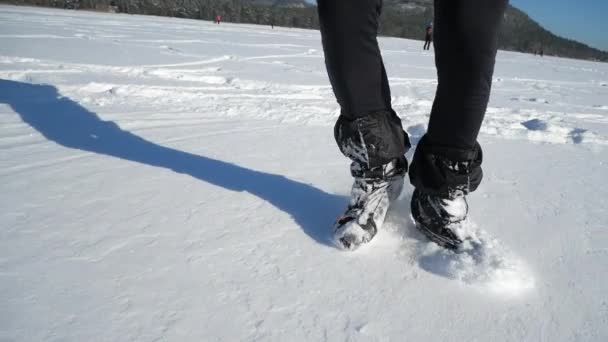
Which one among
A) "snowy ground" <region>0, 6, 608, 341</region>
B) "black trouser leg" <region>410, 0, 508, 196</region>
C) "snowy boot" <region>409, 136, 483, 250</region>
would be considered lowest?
"snowy ground" <region>0, 6, 608, 341</region>

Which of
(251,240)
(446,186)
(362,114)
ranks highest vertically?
(362,114)

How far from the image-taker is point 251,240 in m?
0.76

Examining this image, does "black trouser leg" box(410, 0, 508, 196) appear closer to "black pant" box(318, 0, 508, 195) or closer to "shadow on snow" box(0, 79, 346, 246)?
"black pant" box(318, 0, 508, 195)

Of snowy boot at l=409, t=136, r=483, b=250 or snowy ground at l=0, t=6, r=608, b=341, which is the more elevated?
snowy boot at l=409, t=136, r=483, b=250

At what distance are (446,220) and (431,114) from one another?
0.22 metres

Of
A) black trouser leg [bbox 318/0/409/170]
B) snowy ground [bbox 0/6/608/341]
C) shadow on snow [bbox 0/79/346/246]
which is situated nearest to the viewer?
snowy ground [bbox 0/6/608/341]

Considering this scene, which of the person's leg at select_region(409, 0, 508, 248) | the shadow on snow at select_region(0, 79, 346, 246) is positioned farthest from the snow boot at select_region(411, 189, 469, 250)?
the shadow on snow at select_region(0, 79, 346, 246)

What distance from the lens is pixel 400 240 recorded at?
0.77 meters

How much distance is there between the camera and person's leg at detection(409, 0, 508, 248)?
0.63 meters

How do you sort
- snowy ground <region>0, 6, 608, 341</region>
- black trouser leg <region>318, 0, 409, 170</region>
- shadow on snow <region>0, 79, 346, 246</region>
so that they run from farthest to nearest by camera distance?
shadow on snow <region>0, 79, 346, 246</region>, black trouser leg <region>318, 0, 409, 170</region>, snowy ground <region>0, 6, 608, 341</region>

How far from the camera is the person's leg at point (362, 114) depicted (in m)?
0.69

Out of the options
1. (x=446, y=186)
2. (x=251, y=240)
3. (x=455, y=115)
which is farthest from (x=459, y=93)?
(x=251, y=240)

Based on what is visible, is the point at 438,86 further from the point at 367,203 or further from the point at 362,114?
the point at 367,203

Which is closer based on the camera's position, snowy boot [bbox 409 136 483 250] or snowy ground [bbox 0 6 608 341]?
snowy ground [bbox 0 6 608 341]
